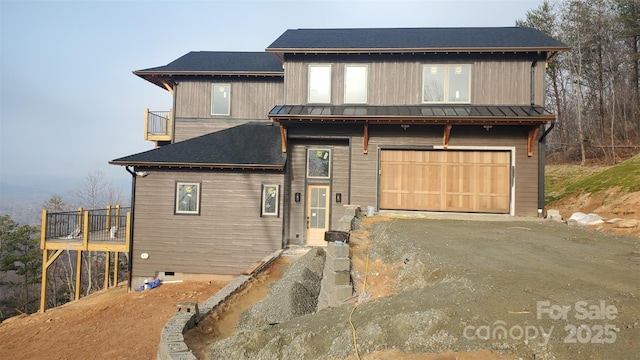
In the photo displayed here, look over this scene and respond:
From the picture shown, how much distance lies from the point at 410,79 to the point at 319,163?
485 cm

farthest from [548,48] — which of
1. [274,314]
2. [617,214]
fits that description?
[274,314]

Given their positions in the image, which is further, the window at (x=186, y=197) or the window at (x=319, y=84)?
the window at (x=319, y=84)

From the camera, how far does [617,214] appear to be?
15.1m

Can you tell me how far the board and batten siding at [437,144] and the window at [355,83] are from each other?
60.8 inches

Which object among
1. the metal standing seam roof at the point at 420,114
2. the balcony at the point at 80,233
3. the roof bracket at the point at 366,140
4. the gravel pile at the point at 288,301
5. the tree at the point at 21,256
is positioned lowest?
the tree at the point at 21,256

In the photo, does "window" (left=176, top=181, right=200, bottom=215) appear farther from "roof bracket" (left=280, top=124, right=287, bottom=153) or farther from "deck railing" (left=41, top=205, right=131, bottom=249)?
"roof bracket" (left=280, top=124, right=287, bottom=153)

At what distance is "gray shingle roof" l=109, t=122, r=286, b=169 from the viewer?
13.7 metres

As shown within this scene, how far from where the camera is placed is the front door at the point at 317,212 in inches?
568

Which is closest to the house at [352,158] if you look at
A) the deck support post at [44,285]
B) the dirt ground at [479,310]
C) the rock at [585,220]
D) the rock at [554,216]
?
the rock at [554,216]

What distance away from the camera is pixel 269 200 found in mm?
14031

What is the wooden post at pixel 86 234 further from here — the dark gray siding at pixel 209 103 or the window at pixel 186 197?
the dark gray siding at pixel 209 103

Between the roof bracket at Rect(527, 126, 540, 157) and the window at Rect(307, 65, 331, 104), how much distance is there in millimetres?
7545

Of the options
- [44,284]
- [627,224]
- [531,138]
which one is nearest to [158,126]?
[44,284]

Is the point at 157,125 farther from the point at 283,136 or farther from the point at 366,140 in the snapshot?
the point at 366,140
